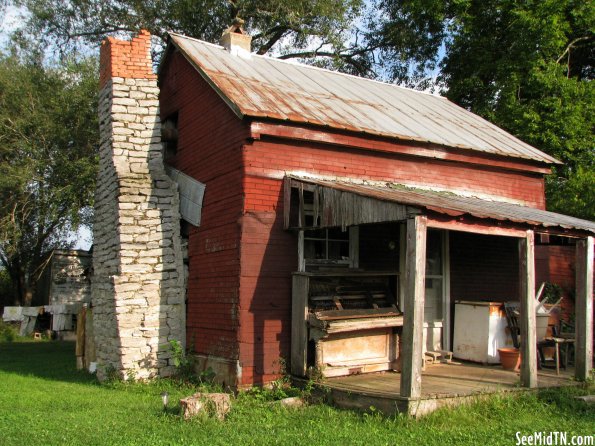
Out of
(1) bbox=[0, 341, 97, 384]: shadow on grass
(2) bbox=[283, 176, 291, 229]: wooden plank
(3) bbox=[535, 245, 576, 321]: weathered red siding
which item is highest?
(2) bbox=[283, 176, 291, 229]: wooden plank

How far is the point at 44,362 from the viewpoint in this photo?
14.6 metres

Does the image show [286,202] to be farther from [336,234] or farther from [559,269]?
[559,269]

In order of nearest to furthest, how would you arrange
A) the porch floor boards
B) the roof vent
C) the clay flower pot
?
the porch floor boards < the clay flower pot < the roof vent

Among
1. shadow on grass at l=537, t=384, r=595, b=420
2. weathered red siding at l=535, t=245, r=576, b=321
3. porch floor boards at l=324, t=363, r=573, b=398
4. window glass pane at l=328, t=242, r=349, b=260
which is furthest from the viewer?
weathered red siding at l=535, t=245, r=576, b=321

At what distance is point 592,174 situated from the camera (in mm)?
17312

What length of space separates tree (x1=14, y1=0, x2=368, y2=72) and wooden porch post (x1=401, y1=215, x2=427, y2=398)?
16.5 meters

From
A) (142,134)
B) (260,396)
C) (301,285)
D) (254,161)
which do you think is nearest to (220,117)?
(254,161)

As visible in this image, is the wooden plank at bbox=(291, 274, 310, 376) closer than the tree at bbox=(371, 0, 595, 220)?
Yes

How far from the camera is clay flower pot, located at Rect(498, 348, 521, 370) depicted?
1053 centimetres

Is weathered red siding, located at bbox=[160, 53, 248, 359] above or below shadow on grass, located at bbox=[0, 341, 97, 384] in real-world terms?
above

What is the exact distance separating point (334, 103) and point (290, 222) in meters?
3.09

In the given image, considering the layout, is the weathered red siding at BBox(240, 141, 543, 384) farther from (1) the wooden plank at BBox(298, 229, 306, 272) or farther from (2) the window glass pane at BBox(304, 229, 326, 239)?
(2) the window glass pane at BBox(304, 229, 326, 239)

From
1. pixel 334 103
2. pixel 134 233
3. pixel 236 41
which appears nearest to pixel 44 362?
pixel 134 233

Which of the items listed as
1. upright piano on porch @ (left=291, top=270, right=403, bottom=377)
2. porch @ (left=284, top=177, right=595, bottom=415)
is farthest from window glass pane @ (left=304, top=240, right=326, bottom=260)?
upright piano on porch @ (left=291, top=270, right=403, bottom=377)
